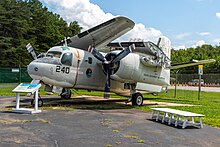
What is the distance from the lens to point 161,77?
18.6 m

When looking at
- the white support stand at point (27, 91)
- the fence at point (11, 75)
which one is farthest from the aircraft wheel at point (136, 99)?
the fence at point (11, 75)

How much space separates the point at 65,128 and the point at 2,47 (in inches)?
1860

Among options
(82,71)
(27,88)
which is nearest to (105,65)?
(82,71)

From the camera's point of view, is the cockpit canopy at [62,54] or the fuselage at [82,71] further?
the cockpit canopy at [62,54]

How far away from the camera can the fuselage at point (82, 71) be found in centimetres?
1474

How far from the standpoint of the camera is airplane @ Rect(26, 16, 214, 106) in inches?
596

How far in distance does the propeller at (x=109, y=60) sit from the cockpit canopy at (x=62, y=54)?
1301mm

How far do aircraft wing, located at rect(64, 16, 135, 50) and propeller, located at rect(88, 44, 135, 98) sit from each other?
187 centimetres

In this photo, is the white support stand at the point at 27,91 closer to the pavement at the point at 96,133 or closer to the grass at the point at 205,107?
the pavement at the point at 96,133

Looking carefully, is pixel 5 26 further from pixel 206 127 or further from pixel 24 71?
pixel 206 127

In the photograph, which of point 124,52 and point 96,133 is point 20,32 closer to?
point 124,52

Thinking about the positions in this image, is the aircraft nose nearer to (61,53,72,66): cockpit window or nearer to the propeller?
(61,53,72,66): cockpit window

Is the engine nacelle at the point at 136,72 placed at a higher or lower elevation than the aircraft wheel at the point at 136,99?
higher

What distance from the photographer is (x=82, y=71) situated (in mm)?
16453
